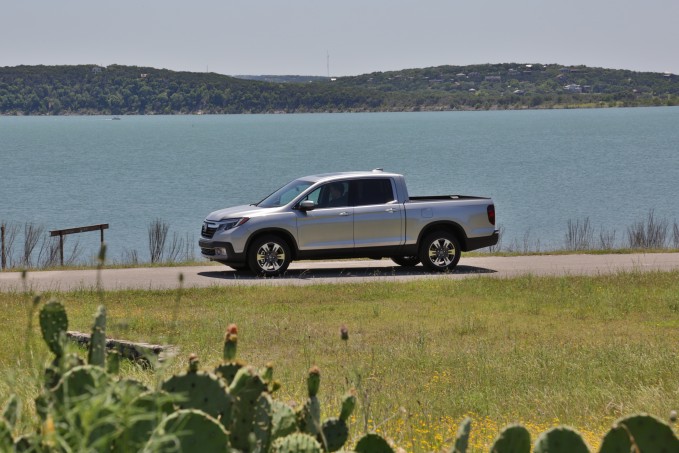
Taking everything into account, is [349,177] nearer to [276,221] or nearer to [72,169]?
[276,221]

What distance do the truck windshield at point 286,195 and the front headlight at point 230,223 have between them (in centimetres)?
78

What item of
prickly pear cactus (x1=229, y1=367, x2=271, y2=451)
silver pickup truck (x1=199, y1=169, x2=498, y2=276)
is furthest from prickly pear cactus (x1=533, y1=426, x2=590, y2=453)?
silver pickup truck (x1=199, y1=169, x2=498, y2=276)

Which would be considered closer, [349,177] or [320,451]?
[320,451]

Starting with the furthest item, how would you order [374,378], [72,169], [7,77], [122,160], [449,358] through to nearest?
[7,77], [122,160], [72,169], [449,358], [374,378]

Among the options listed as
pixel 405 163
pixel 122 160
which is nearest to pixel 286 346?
pixel 405 163

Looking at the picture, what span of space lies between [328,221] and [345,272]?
4.92ft

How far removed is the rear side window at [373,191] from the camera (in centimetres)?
2047

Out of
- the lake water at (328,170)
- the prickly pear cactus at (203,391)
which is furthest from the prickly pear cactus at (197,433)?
the lake water at (328,170)

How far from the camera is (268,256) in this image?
20.0 m

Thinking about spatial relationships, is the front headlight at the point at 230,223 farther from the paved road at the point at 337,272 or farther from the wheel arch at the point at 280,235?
the paved road at the point at 337,272

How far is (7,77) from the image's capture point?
19200 cm

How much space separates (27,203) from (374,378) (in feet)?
174

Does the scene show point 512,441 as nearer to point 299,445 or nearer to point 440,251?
point 299,445

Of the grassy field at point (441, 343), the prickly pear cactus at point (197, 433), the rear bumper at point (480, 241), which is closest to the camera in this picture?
the prickly pear cactus at point (197, 433)
